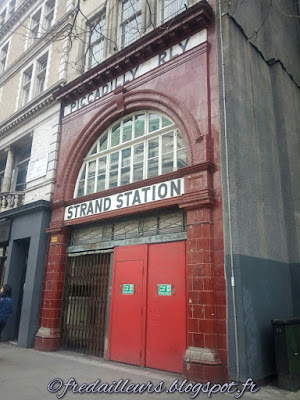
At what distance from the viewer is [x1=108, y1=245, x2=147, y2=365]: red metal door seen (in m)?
7.75

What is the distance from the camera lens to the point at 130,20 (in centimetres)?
1132

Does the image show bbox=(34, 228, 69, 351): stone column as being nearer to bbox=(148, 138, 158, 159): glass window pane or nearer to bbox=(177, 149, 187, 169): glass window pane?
bbox=(148, 138, 158, 159): glass window pane

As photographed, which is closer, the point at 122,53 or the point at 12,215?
the point at 122,53

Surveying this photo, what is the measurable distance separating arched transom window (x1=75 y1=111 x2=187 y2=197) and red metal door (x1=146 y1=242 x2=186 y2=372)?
7.38 feet

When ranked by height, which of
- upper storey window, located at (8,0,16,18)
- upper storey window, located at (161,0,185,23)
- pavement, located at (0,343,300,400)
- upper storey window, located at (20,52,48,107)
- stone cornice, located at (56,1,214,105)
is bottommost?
pavement, located at (0,343,300,400)

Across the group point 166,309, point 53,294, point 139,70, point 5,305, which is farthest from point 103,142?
point 166,309

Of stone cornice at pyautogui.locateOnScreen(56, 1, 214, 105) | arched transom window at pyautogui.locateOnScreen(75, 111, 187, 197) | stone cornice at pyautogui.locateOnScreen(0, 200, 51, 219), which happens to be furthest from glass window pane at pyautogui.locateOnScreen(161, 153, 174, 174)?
stone cornice at pyautogui.locateOnScreen(0, 200, 51, 219)

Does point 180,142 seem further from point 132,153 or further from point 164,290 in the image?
point 164,290

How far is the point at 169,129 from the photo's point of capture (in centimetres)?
884

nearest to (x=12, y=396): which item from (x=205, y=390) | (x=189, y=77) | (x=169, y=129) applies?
(x=205, y=390)

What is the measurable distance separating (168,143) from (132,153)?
131 centimetres

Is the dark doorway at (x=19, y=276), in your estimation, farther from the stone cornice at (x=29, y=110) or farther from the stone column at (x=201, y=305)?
the stone column at (x=201, y=305)

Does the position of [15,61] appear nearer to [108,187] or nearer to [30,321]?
[108,187]

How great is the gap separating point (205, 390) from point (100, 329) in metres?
3.68
